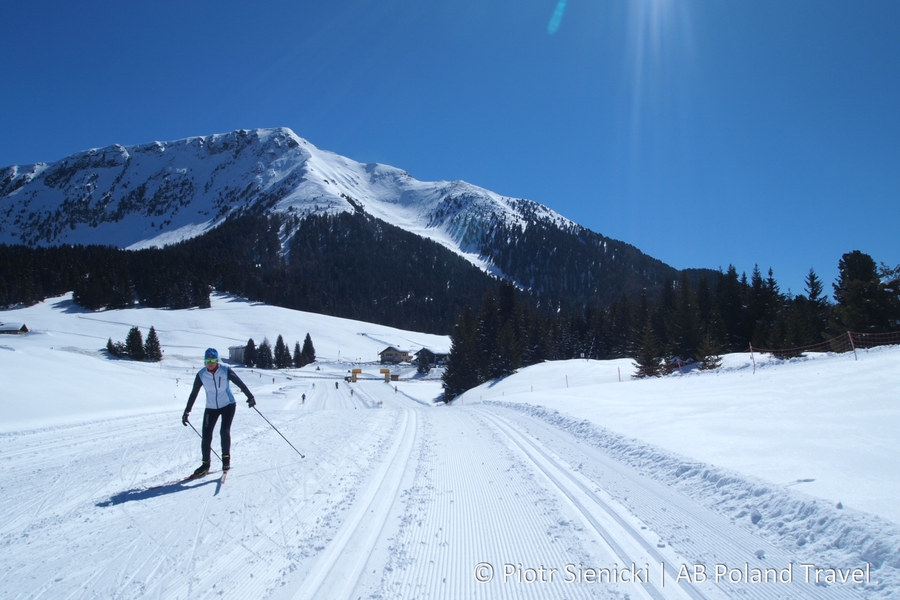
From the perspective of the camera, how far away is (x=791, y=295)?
1955 inches

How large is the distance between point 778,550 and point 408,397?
47966mm

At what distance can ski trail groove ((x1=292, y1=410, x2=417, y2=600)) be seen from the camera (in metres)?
3.52

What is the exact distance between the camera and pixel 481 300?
143 metres

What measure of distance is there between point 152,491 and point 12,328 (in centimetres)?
9490

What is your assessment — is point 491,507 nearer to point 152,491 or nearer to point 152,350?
point 152,491

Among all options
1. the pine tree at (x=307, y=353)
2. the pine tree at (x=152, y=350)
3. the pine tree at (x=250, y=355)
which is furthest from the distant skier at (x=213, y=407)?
the pine tree at (x=307, y=353)

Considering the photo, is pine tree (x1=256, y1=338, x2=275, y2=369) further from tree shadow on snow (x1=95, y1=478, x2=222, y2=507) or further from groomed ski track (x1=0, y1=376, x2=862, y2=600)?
tree shadow on snow (x1=95, y1=478, x2=222, y2=507)

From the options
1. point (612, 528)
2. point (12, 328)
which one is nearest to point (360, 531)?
point (612, 528)

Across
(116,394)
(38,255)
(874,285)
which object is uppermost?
(38,255)

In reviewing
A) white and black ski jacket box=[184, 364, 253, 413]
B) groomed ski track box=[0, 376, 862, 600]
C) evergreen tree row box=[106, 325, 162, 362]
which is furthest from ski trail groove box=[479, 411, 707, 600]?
evergreen tree row box=[106, 325, 162, 362]

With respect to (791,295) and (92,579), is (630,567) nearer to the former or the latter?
(92,579)

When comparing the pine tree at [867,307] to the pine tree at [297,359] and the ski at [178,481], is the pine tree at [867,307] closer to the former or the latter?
the ski at [178,481]

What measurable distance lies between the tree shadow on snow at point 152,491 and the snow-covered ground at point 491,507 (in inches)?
1.7

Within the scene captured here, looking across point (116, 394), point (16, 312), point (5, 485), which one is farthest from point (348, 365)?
point (5, 485)
